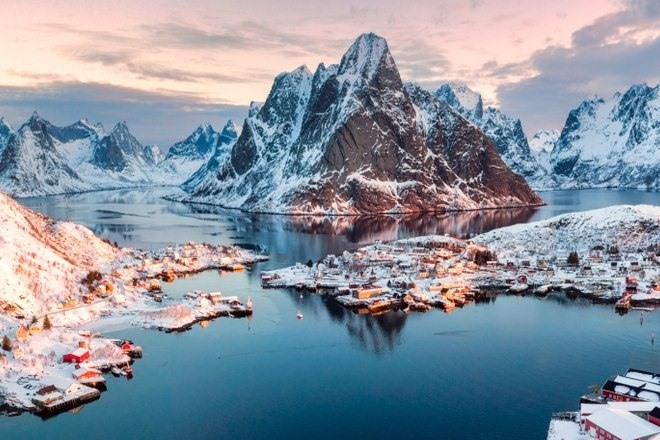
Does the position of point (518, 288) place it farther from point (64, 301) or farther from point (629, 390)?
point (64, 301)

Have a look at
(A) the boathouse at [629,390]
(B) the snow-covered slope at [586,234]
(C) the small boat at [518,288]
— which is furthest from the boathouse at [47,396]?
(B) the snow-covered slope at [586,234]

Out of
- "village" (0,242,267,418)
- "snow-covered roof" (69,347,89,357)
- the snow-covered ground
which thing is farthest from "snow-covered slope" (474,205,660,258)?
"snow-covered roof" (69,347,89,357)

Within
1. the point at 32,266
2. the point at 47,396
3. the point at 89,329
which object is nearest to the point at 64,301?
the point at 32,266

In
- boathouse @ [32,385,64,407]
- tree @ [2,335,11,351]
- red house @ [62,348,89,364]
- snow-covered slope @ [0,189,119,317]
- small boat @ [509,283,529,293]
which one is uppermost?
snow-covered slope @ [0,189,119,317]

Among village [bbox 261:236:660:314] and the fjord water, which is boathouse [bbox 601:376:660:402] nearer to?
the fjord water

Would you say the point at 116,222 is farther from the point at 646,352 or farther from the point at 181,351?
the point at 646,352

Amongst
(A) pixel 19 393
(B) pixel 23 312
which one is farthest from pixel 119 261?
(A) pixel 19 393
